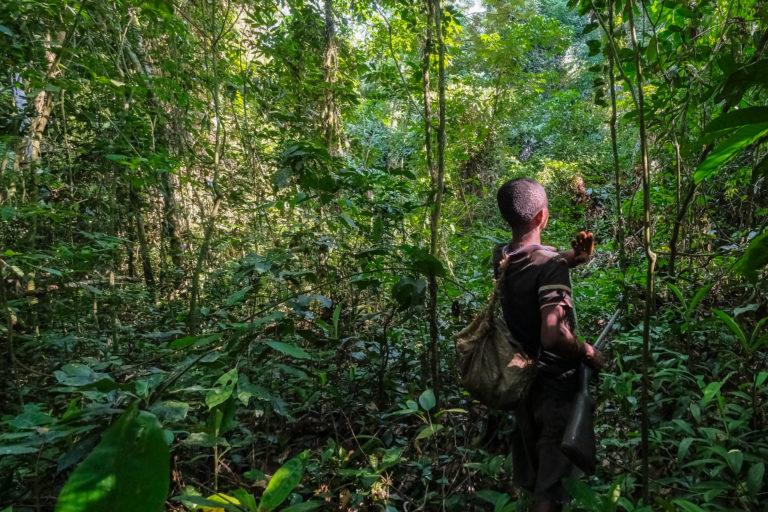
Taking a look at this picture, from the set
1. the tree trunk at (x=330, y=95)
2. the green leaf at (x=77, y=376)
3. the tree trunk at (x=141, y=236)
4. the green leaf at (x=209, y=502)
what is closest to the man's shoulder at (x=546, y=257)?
the green leaf at (x=209, y=502)

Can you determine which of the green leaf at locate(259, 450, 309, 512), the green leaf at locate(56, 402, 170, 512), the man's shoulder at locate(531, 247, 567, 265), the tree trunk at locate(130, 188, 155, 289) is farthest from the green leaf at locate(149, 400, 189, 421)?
the tree trunk at locate(130, 188, 155, 289)

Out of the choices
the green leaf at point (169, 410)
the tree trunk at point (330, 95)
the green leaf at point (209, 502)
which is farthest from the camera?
the tree trunk at point (330, 95)

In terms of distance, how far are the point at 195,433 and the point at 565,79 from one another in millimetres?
18012

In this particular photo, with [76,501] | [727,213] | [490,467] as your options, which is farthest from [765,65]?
[727,213]

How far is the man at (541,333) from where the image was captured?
1.71m

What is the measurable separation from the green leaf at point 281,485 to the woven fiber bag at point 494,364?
0.79 metres

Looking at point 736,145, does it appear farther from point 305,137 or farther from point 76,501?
point 305,137

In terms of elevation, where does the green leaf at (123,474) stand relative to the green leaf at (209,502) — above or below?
above

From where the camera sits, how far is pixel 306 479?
225 centimetres

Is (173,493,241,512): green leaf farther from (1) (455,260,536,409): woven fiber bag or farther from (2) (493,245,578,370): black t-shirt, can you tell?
(2) (493,245,578,370): black t-shirt

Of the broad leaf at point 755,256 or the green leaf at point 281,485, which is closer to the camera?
the broad leaf at point 755,256

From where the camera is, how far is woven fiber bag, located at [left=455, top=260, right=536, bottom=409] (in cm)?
171

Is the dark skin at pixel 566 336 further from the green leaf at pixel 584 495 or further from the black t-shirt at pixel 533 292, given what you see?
the green leaf at pixel 584 495

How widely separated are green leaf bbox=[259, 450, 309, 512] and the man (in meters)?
1.09
